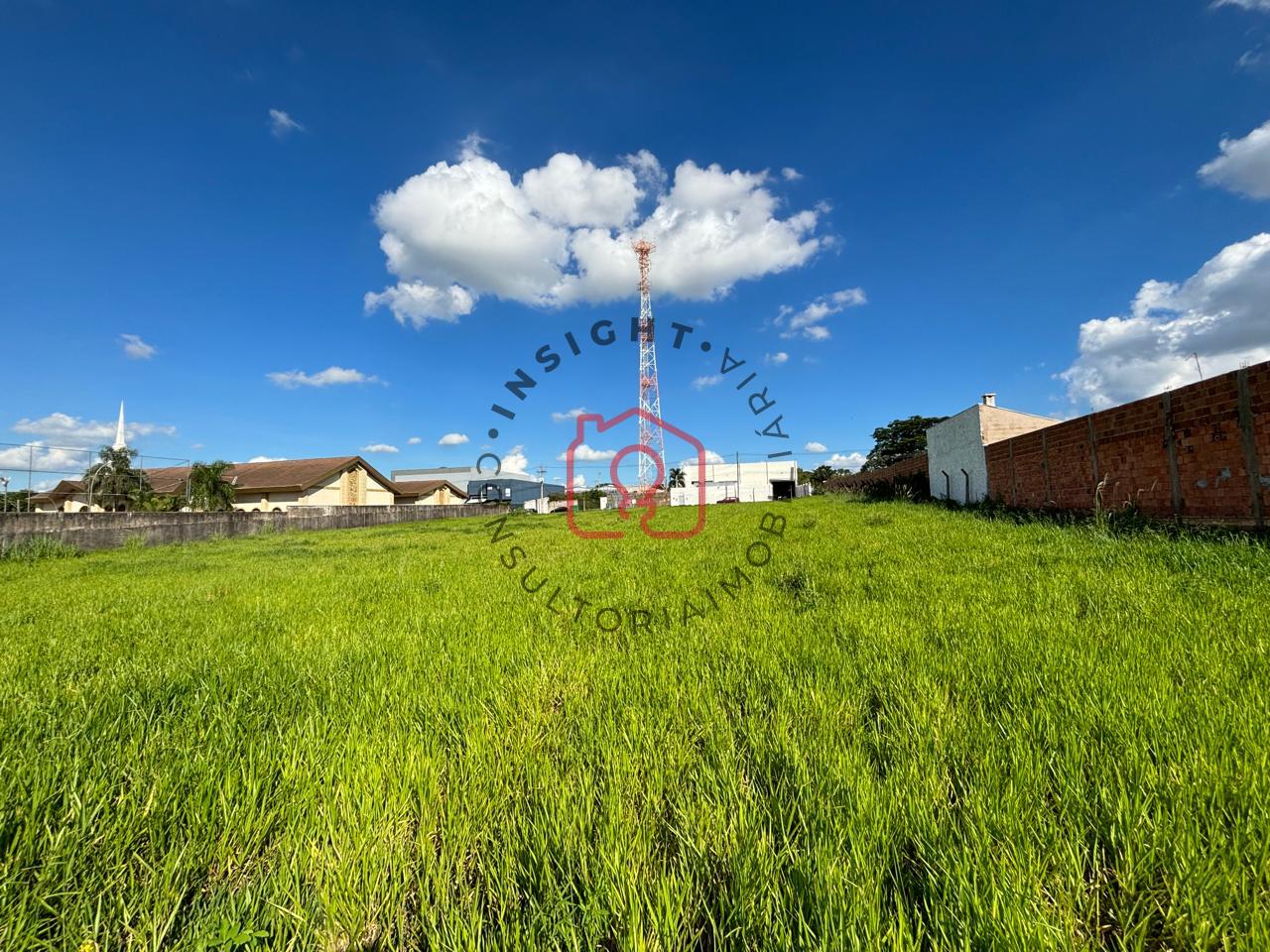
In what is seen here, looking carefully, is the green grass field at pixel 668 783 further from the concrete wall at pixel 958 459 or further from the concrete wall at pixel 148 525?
the concrete wall at pixel 148 525

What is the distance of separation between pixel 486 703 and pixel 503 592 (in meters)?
2.69

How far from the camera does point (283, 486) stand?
29.1m

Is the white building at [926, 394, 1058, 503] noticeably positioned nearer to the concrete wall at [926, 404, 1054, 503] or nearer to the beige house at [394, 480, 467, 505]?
the concrete wall at [926, 404, 1054, 503]

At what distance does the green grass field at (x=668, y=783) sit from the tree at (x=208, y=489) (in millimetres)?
27702

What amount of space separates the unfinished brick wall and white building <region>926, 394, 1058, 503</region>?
479 cm

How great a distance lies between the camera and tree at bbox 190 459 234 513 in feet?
81.4

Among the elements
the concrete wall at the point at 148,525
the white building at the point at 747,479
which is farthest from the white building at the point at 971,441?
the concrete wall at the point at 148,525

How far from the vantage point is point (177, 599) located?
475 centimetres

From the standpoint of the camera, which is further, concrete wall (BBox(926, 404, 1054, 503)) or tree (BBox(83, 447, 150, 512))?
tree (BBox(83, 447, 150, 512))

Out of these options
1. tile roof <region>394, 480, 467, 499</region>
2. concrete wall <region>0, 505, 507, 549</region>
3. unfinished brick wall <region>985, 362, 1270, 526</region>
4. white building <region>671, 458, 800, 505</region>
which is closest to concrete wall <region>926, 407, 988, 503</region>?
unfinished brick wall <region>985, 362, 1270, 526</region>

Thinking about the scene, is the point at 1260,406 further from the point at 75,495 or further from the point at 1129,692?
the point at 75,495

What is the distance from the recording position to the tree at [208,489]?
81.4 ft

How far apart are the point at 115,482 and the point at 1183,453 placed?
3831 centimetres

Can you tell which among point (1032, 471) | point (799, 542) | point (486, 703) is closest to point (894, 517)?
point (1032, 471)
